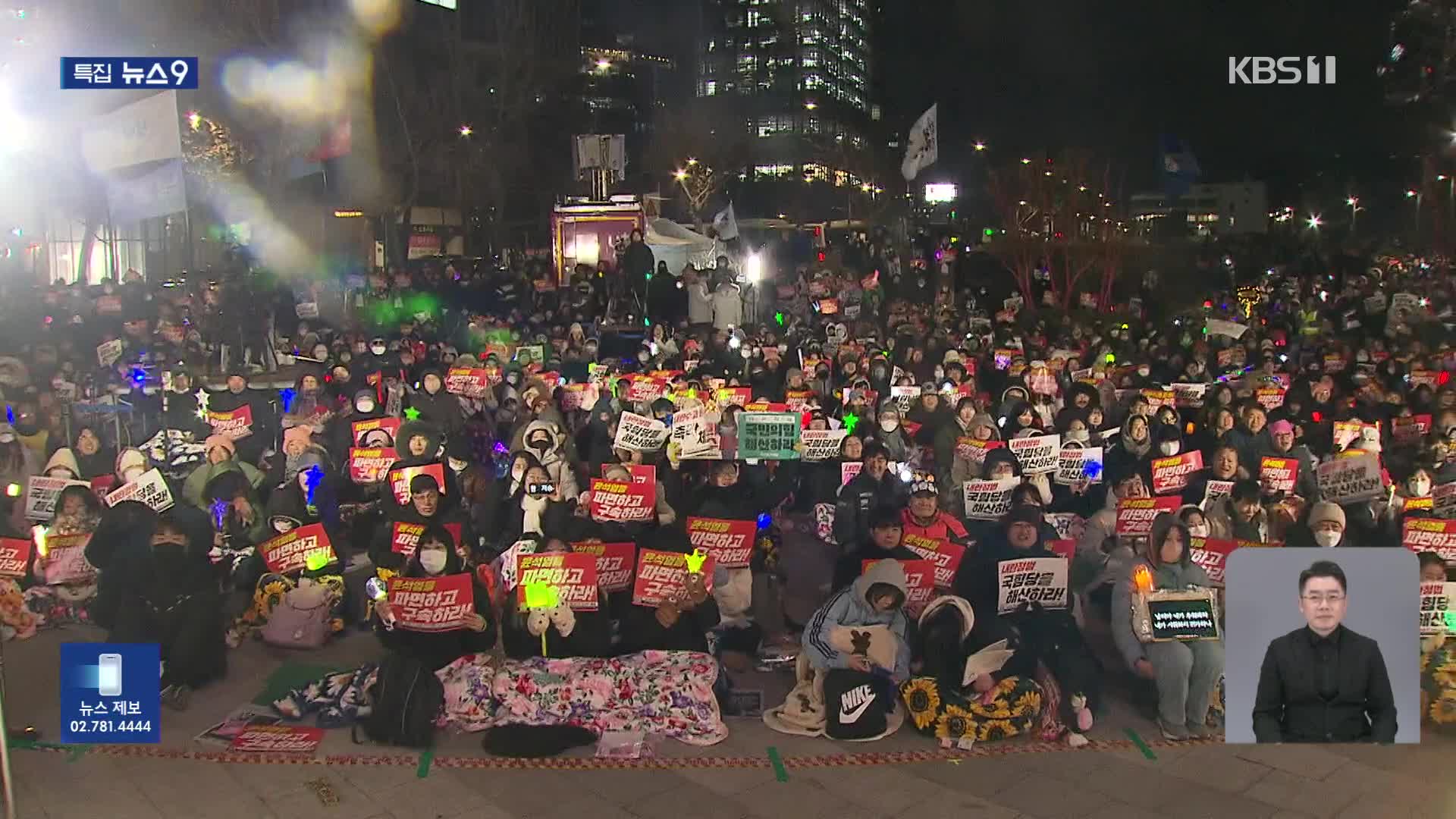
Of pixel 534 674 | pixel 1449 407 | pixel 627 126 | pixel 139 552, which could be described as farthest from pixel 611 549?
pixel 627 126

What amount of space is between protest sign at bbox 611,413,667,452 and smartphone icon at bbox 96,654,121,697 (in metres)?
5.27

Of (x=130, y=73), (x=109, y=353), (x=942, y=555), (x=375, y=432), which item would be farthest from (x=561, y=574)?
(x=109, y=353)

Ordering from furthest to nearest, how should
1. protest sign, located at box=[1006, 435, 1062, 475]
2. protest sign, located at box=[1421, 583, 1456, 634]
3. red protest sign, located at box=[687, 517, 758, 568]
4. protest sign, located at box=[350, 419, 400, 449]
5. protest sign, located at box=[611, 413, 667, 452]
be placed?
protest sign, located at box=[350, 419, 400, 449]
protest sign, located at box=[611, 413, 667, 452]
protest sign, located at box=[1006, 435, 1062, 475]
red protest sign, located at box=[687, 517, 758, 568]
protest sign, located at box=[1421, 583, 1456, 634]

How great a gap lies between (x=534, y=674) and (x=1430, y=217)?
30.9 metres

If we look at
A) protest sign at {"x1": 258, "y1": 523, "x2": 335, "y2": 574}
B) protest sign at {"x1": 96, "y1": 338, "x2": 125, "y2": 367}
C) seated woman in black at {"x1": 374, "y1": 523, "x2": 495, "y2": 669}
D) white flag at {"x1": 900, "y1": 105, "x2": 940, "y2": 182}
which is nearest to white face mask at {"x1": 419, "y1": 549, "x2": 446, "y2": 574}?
seated woman in black at {"x1": 374, "y1": 523, "x2": 495, "y2": 669}

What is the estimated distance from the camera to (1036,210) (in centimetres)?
3145

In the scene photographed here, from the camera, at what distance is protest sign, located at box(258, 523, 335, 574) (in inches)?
324

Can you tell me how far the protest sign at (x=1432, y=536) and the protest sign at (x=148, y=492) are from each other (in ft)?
28.3

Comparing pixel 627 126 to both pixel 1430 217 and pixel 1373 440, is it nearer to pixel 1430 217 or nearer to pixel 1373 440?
pixel 1430 217

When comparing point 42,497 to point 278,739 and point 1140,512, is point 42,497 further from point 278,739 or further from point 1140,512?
point 1140,512

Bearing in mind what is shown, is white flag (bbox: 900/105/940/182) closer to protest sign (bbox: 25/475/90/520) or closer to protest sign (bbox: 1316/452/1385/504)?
protest sign (bbox: 1316/452/1385/504)

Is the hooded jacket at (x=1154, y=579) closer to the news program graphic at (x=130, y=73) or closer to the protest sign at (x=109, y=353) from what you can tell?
the news program graphic at (x=130, y=73)

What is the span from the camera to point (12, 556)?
8078mm

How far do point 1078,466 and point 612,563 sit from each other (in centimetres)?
468
